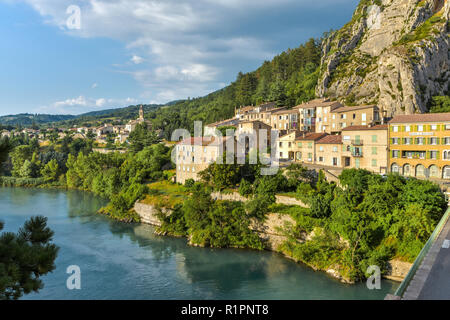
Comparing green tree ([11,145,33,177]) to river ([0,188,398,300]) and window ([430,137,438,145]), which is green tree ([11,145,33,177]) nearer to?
river ([0,188,398,300])

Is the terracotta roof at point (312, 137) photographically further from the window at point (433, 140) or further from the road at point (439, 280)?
the road at point (439, 280)

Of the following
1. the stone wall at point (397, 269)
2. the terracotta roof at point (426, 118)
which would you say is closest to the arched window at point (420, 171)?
the terracotta roof at point (426, 118)

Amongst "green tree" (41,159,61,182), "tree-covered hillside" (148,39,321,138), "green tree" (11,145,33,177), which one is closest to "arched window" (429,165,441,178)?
"tree-covered hillside" (148,39,321,138)

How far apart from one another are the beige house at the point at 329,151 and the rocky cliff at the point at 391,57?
1040 centimetres

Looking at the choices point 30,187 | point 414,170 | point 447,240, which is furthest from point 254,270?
point 30,187

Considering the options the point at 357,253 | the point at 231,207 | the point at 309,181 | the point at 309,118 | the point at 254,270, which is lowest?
the point at 254,270

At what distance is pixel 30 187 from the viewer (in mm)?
46812

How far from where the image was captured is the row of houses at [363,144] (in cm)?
2354

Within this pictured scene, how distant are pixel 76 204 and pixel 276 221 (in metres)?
24.3

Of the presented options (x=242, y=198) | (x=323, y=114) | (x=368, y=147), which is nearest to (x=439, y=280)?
(x=242, y=198)

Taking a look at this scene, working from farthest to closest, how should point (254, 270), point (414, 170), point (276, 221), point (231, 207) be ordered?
1. point (414, 170)
2. point (231, 207)
3. point (276, 221)
4. point (254, 270)

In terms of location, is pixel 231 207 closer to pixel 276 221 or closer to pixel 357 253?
pixel 276 221

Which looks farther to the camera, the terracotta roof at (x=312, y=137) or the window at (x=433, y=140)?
the terracotta roof at (x=312, y=137)

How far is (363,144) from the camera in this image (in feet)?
86.8
